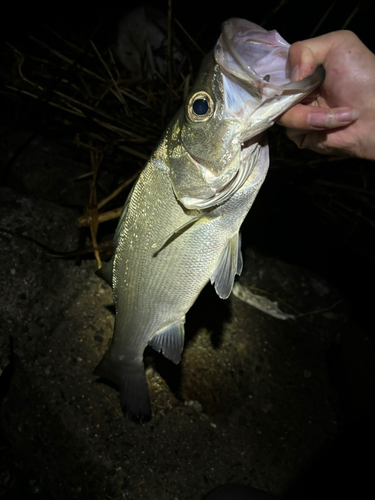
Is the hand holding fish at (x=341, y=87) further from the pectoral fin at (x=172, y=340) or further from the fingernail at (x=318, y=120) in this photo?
the pectoral fin at (x=172, y=340)

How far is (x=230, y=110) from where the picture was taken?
4.51 feet

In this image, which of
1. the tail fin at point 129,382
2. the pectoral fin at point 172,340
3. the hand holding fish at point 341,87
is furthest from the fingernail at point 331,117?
the tail fin at point 129,382

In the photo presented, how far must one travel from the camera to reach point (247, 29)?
1353 mm

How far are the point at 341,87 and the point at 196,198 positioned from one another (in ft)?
2.94

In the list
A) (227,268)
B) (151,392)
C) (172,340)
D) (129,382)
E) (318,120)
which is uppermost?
(318,120)

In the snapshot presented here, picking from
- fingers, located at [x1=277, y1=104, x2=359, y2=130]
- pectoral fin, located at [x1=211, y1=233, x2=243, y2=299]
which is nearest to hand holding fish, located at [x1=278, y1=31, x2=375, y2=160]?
fingers, located at [x1=277, y1=104, x2=359, y2=130]

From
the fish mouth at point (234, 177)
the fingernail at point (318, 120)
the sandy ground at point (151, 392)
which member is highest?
the fingernail at point (318, 120)

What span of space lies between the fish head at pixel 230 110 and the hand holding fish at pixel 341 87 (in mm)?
122

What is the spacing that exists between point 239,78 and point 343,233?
2.53 meters

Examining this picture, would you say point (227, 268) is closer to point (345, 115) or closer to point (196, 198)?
point (196, 198)

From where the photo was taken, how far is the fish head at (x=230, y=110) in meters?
1.28

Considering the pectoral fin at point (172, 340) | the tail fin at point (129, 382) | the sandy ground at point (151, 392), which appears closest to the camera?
the pectoral fin at point (172, 340)

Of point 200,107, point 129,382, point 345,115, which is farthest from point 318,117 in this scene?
point 129,382

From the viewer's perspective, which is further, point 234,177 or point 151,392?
point 151,392
